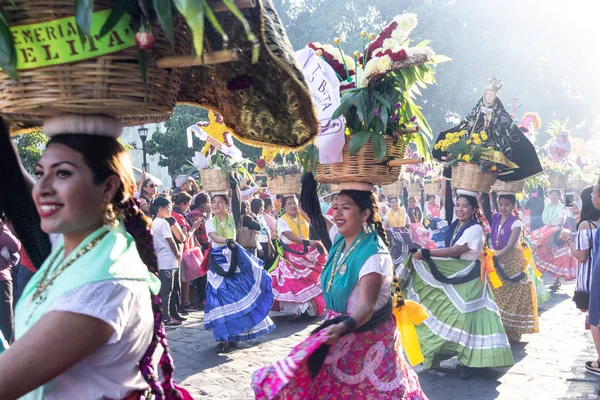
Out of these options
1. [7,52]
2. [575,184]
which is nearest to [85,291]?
[7,52]

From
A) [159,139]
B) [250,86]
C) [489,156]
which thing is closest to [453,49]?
[159,139]

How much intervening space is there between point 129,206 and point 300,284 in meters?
7.60

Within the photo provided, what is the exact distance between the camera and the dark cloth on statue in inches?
295

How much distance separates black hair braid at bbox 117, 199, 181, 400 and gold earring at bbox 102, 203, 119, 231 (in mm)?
93

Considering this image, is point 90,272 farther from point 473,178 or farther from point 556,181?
point 556,181

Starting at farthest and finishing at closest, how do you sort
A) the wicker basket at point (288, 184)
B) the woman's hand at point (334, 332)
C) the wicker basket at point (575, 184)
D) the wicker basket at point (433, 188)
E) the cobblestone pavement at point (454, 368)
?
the wicker basket at point (575, 184)
the wicker basket at point (433, 188)
the wicker basket at point (288, 184)
the cobblestone pavement at point (454, 368)
the woman's hand at point (334, 332)

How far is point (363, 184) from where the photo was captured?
4223 mm

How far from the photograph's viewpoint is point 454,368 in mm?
6773

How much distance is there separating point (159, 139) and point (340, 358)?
57.3 feet

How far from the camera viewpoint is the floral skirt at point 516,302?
26.2ft

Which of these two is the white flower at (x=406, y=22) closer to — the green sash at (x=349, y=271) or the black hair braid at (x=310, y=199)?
the black hair braid at (x=310, y=199)

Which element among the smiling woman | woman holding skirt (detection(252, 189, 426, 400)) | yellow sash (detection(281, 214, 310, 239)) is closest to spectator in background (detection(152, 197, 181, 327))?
yellow sash (detection(281, 214, 310, 239))

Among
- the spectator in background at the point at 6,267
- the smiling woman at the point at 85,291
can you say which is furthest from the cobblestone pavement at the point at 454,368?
the smiling woman at the point at 85,291

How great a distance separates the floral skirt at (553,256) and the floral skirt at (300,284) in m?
6.27
